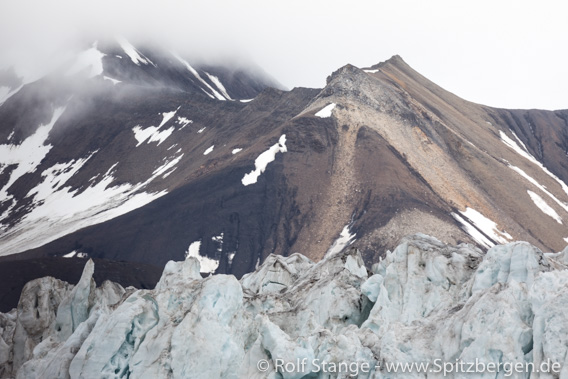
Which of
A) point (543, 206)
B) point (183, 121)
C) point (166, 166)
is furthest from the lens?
point (183, 121)

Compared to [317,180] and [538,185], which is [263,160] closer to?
[317,180]

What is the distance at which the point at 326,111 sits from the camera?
136 m

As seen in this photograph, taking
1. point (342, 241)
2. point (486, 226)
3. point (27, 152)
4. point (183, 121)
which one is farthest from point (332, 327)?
point (27, 152)

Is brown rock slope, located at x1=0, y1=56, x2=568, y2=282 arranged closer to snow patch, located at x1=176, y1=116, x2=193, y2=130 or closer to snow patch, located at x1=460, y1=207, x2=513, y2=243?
snow patch, located at x1=460, y1=207, x2=513, y2=243

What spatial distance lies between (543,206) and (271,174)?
48.4 m

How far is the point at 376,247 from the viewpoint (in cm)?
9656

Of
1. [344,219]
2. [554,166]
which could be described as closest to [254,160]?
[344,219]

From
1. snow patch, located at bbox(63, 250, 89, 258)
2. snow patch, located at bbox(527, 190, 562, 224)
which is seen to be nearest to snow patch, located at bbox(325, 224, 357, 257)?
snow patch, located at bbox(63, 250, 89, 258)

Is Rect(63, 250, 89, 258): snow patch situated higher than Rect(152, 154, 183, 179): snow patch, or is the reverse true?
Rect(152, 154, 183, 179): snow patch

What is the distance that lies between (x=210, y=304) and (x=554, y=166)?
544 feet

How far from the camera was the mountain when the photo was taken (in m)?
108

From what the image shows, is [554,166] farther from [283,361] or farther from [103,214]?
[283,361]

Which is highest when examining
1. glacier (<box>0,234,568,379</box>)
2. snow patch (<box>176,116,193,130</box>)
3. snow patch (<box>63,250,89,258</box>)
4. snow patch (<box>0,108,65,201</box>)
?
snow patch (<box>0,108,65,201</box>)

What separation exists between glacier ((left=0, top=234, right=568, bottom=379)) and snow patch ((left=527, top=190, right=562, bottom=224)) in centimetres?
10047
